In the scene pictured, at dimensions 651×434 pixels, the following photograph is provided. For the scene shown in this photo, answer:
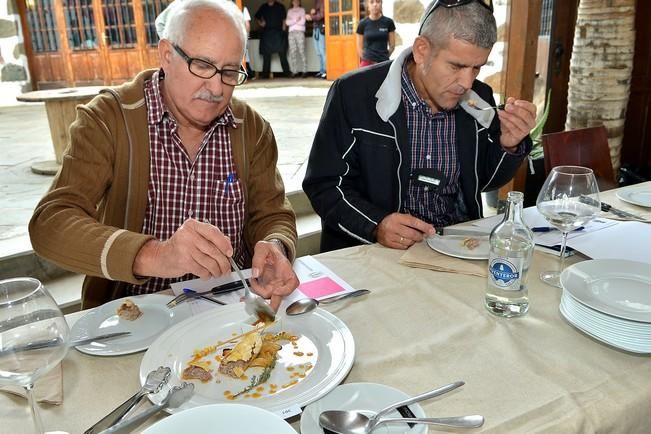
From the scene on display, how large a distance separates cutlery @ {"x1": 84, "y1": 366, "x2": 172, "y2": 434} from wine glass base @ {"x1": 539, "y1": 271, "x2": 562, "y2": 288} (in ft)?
2.90

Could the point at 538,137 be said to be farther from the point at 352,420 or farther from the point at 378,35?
the point at 352,420

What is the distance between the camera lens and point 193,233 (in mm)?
1056

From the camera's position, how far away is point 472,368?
896mm

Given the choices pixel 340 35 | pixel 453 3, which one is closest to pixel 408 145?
pixel 453 3

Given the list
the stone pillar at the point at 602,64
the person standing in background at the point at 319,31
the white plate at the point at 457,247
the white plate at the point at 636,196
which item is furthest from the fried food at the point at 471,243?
the person standing in background at the point at 319,31

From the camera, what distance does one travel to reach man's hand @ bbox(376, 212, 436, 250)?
145 centimetres

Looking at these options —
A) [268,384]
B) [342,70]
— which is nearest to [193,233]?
[268,384]

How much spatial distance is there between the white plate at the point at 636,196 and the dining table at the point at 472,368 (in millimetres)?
839

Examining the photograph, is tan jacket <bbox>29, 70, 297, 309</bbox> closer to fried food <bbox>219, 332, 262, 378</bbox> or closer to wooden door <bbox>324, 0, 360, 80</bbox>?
fried food <bbox>219, 332, 262, 378</bbox>

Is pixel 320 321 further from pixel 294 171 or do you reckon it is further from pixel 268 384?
pixel 294 171

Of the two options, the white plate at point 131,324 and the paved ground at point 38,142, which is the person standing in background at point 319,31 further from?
the white plate at point 131,324

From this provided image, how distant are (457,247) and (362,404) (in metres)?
0.72

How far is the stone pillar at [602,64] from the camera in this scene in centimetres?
378

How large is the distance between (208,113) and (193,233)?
0.52 m
